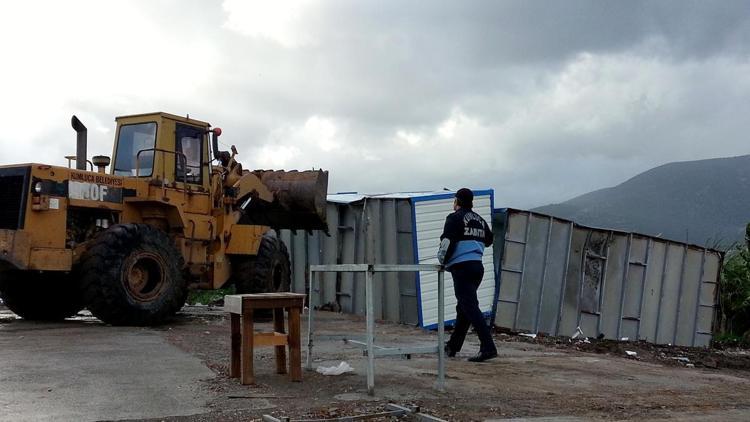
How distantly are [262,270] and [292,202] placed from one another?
1.31 meters

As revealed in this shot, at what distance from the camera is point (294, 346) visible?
22.4 feet

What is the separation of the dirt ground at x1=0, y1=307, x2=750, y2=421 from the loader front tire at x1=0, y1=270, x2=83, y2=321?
293 centimetres

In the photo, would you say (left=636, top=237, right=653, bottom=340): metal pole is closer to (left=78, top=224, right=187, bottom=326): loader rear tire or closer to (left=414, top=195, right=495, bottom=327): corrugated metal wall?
(left=414, top=195, right=495, bottom=327): corrugated metal wall

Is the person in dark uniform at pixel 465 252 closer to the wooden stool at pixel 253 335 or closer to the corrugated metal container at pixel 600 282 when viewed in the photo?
the wooden stool at pixel 253 335

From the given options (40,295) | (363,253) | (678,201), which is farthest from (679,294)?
(678,201)

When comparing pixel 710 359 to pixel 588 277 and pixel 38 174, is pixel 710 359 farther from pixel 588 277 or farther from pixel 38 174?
pixel 38 174

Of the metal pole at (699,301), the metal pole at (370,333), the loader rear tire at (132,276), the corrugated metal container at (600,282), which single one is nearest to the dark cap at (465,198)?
the metal pole at (370,333)

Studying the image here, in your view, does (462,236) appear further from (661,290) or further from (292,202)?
(661,290)

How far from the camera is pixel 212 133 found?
12.7 meters

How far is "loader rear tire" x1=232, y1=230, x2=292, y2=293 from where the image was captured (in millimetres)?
13570

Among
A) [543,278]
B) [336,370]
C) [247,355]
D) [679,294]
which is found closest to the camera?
[247,355]

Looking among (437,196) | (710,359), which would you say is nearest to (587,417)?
(710,359)

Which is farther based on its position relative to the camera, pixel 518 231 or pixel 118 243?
pixel 518 231

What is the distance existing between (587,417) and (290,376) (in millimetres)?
2655
